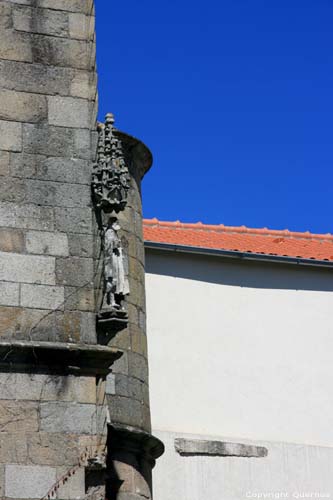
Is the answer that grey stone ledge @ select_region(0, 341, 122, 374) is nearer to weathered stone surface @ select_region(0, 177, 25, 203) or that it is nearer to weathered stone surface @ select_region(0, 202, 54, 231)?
weathered stone surface @ select_region(0, 202, 54, 231)

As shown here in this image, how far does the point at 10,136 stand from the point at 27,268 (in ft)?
4.11

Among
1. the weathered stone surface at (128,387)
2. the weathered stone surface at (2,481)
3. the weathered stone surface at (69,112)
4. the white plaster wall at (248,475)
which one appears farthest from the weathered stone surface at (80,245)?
the white plaster wall at (248,475)

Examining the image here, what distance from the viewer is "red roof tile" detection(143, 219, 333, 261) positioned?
2019cm

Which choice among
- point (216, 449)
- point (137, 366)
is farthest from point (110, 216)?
point (216, 449)

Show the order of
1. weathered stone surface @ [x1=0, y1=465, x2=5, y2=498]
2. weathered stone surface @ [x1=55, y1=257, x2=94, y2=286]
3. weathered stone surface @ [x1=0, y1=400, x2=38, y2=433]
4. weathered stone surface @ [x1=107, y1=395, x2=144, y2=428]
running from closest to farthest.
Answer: weathered stone surface @ [x1=0, y1=465, x2=5, y2=498] → weathered stone surface @ [x1=0, y1=400, x2=38, y2=433] → weathered stone surface @ [x1=55, y1=257, x2=94, y2=286] → weathered stone surface @ [x1=107, y1=395, x2=144, y2=428]

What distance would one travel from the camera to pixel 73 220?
1189 centimetres

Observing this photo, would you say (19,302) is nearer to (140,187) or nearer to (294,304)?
(140,187)

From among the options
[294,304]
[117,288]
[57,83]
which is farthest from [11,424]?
[294,304]

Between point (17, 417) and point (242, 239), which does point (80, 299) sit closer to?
point (17, 417)

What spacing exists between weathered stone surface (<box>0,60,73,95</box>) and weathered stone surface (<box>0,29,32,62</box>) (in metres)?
0.06

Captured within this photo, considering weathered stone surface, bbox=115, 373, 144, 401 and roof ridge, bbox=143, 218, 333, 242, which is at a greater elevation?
roof ridge, bbox=143, 218, 333, 242

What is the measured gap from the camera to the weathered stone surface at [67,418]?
11.0 metres

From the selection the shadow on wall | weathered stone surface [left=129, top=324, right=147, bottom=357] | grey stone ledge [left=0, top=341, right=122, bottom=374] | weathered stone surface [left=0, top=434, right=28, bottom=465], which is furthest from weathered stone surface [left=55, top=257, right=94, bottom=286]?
the shadow on wall

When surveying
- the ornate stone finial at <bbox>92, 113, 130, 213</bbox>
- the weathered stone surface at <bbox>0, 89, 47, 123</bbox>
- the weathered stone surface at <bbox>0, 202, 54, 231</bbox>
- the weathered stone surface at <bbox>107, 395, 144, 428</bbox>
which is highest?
the weathered stone surface at <bbox>0, 89, 47, 123</bbox>
